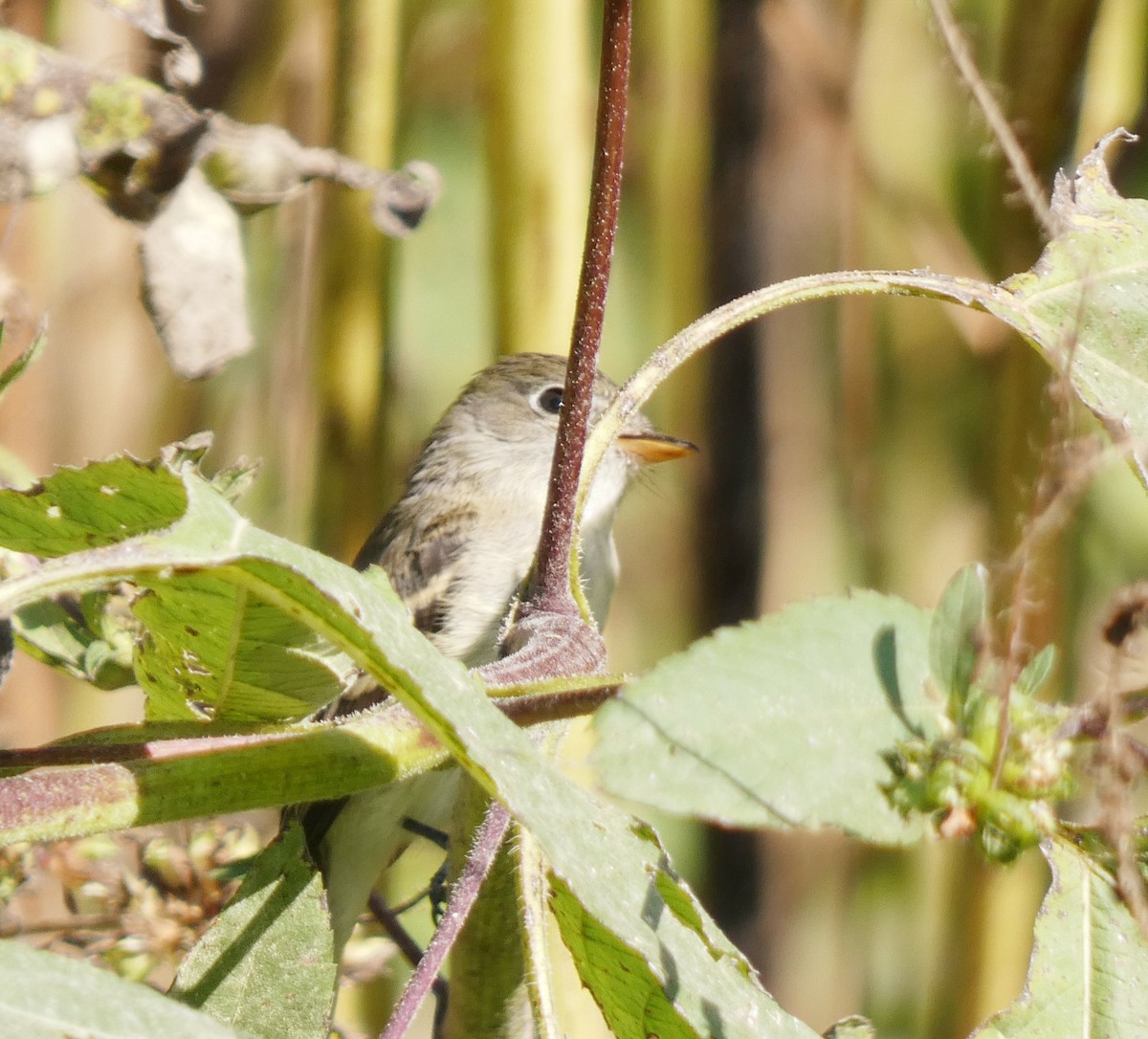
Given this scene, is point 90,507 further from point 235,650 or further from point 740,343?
point 740,343

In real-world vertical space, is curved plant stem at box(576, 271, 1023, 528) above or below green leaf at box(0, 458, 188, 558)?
above

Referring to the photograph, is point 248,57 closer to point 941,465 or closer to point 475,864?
point 941,465

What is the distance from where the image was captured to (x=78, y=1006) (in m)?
0.43

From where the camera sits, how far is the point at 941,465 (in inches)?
101

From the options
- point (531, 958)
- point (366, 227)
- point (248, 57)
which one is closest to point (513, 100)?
point (366, 227)

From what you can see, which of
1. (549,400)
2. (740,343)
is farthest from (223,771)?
(740,343)

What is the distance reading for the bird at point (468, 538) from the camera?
1733mm

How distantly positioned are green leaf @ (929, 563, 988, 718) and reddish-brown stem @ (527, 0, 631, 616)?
7.2 inches

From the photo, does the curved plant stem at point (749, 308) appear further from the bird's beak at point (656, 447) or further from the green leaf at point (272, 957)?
the bird's beak at point (656, 447)

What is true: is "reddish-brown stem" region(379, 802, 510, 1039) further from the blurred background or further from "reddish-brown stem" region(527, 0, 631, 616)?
the blurred background

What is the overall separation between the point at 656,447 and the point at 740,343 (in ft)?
2.07

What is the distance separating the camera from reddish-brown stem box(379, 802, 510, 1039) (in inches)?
19.9

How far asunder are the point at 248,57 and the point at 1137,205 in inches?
75.1

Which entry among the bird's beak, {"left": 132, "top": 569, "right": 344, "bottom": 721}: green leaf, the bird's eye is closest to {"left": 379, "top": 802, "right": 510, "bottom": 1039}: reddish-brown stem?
{"left": 132, "top": 569, "right": 344, "bottom": 721}: green leaf
